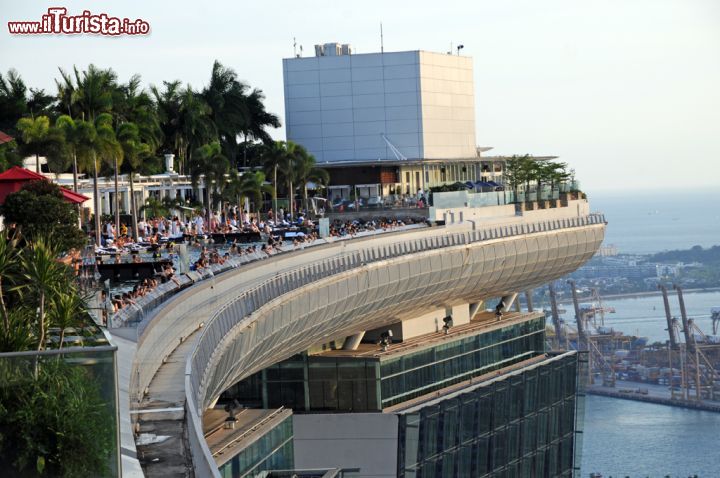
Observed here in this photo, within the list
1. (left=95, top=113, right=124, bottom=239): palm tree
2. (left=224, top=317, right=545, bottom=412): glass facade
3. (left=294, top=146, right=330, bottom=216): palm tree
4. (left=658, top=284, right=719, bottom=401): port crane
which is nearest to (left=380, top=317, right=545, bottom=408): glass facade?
(left=224, top=317, right=545, bottom=412): glass facade

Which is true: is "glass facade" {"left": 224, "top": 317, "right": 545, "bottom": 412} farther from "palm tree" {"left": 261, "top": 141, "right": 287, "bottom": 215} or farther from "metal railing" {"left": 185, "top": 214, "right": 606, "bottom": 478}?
"palm tree" {"left": 261, "top": 141, "right": 287, "bottom": 215}

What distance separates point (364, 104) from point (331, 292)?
5813 cm

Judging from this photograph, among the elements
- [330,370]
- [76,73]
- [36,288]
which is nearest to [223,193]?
[76,73]

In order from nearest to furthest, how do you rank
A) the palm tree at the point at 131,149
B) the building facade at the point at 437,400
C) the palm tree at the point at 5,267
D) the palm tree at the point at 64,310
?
the palm tree at the point at 64,310 → the palm tree at the point at 5,267 → the building facade at the point at 437,400 → the palm tree at the point at 131,149

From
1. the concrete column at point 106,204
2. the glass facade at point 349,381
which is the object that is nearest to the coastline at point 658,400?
the concrete column at point 106,204

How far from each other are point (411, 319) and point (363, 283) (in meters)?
12.9

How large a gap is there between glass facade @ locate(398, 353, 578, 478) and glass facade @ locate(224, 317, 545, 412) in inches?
63.8

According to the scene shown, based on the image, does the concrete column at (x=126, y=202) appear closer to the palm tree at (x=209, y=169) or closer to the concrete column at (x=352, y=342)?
the palm tree at (x=209, y=169)

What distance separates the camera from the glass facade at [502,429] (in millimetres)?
55781

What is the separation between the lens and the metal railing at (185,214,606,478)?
21.6 meters

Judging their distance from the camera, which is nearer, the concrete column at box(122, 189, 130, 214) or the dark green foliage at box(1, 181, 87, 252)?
the dark green foliage at box(1, 181, 87, 252)

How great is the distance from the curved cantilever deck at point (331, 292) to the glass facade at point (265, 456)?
1.47 m

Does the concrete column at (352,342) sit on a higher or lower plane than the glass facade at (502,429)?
higher

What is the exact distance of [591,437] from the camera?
15462 centimetres
